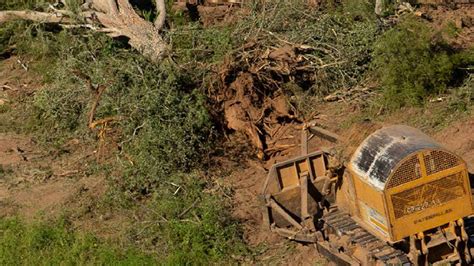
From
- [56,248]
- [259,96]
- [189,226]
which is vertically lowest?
[56,248]

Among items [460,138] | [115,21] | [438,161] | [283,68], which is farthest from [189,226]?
[115,21]

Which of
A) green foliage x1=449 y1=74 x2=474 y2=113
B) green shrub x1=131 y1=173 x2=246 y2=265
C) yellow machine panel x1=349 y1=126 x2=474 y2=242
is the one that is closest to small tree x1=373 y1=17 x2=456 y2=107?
green foliage x1=449 y1=74 x2=474 y2=113

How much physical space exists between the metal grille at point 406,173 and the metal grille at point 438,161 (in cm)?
13

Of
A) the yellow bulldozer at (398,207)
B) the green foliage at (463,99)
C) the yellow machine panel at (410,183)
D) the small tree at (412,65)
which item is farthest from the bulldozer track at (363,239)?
the green foliage at (463,99)

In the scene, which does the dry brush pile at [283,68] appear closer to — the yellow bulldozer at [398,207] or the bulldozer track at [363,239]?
the bulldozer track at [363,239]

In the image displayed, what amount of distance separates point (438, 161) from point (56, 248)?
564cm

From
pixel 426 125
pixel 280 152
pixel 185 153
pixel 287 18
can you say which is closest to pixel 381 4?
pixel 287 18

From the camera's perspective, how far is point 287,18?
14.4 metres

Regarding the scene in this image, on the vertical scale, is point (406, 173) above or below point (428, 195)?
above

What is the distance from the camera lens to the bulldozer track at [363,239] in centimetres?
827

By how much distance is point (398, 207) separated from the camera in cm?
812

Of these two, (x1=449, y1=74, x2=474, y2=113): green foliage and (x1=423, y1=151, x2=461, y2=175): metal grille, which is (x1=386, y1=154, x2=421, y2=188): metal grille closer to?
(x1=423, y1=151, x2=461, y2=175): metal grille

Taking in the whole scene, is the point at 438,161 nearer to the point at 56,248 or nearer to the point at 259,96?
the point at 259,96

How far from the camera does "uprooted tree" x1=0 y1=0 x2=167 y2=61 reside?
13953mm
